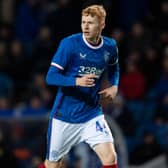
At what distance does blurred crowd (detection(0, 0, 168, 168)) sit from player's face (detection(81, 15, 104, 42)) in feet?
11.3

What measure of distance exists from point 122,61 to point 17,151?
2.54 m

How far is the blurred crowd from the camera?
1188cm

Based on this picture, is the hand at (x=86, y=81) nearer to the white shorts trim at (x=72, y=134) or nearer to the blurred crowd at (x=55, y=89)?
the white shorts trim at (x=72, y=134)

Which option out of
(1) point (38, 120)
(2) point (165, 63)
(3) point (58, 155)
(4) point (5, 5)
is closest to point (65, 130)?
(3) point (58, 155)

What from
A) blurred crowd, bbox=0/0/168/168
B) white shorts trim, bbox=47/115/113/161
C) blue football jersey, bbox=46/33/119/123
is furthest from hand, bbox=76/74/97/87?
blurred crowd, bbox=0/0/168/168

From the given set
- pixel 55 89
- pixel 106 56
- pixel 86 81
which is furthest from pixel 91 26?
pixel 55 89

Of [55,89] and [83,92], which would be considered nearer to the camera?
[83,92]

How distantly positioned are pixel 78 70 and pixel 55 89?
5183 millimetres

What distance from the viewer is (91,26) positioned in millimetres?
7789

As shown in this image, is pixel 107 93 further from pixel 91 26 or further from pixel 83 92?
pixel 91 26

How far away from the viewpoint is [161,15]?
13.7 meters

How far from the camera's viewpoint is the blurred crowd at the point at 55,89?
1188cm

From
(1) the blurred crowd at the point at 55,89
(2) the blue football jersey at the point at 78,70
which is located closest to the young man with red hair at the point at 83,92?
(2) the blue football jersey at the point at 78,70

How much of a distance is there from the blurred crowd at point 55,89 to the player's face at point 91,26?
11.3 feet
